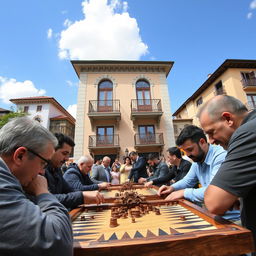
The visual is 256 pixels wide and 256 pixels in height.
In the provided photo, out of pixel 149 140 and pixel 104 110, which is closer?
pixel 149 140

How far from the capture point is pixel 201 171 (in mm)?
2043

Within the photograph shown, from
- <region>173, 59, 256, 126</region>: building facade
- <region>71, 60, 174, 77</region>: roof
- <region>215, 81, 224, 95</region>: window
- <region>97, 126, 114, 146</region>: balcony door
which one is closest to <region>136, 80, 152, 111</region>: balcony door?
<region>71, 60, 174, 77</region>: roof

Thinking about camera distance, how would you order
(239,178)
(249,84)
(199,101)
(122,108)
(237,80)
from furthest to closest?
1. (199,101)
2. (249,84)
3. (237,80)
4. (122,108)
5. (239,178)

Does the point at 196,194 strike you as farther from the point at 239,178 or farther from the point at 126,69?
the point at 126,69

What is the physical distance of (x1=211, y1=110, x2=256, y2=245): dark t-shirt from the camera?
0.93 metres

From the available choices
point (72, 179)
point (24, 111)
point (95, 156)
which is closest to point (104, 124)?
point (95, 156)

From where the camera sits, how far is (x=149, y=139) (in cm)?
1403

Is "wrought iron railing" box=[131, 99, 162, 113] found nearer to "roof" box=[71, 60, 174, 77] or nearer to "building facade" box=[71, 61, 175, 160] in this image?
"building facade" box=[71, 61, 175, 160]

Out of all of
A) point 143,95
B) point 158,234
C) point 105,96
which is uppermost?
point 143,95

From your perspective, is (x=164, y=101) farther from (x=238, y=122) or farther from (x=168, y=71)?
(x=238, y=122)

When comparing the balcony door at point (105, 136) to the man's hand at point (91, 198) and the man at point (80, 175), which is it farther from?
the man's hand at point (91, 198)

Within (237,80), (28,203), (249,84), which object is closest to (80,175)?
(28,203)

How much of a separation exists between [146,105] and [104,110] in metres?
3.85

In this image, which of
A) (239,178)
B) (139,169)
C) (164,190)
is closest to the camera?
(239,178)
